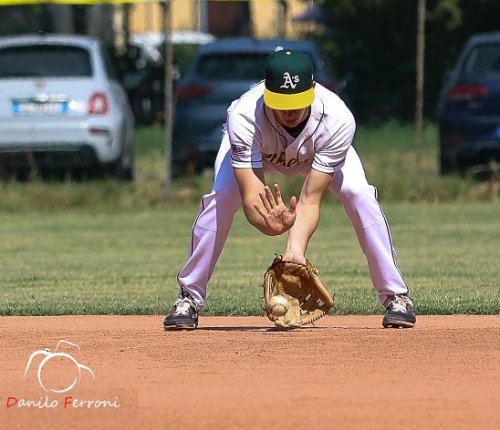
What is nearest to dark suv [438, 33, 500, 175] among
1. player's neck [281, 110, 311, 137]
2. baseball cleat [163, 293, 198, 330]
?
baseball cleat [163, 293, 198, 330]

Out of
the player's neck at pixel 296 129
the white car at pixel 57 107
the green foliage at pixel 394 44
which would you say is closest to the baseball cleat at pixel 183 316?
the player's neck at pixel 296 129

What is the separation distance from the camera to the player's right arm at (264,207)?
7.70m

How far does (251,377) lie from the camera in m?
6.84

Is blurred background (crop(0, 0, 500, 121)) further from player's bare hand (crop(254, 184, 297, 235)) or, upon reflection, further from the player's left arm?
player's bare hand (crop(254, 184, 297, 235))

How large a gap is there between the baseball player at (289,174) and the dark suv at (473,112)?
867cm

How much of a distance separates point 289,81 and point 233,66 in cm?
992

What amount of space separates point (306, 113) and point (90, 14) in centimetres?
2327

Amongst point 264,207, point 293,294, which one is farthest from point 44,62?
point 264,207

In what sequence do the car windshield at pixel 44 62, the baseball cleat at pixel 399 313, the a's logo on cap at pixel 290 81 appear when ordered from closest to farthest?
the a's logo on cap at pixel 290 81 → the baseball cleat at pixel 399 313 → the car windshield at pixel 44 62

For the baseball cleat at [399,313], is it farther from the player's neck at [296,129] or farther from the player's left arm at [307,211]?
the player's neck at [296,129]

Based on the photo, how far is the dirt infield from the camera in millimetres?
6043

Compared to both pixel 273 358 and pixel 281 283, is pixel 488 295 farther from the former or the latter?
pixel 273 358

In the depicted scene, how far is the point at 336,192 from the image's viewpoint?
325 inches

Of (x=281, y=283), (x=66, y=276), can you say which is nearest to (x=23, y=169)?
(x=66, y=276)
